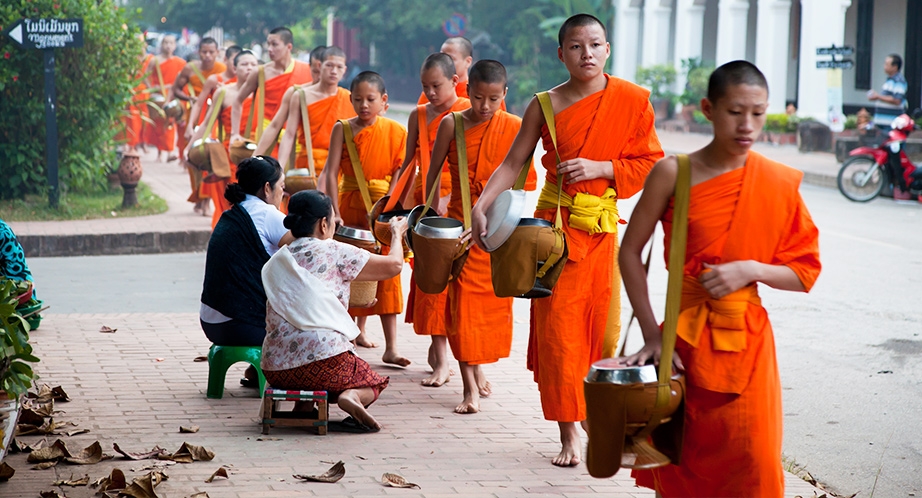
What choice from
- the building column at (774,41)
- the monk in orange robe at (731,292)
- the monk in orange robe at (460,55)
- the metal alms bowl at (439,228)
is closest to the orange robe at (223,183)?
the monk in orange robe at (460,55)

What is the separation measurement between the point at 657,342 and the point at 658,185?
44 centimetres

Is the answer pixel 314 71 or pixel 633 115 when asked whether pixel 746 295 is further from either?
pixel 314 71

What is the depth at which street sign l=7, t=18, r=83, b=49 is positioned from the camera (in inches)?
462

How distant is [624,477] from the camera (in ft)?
15.2

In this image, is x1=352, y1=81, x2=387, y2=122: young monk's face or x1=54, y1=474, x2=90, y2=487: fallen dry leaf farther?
x1=352, y1=81, x2=387, y2=122: young monk's face

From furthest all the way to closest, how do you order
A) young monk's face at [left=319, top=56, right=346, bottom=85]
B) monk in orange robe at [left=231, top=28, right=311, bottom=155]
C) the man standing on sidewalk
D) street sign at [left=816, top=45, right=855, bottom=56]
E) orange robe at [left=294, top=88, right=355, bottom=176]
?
street sign at [left=816, top=45, right=855, bottom=56] → the man standing on sidewalk → monk in orange robe at [left=231, top=28, right=311, bottom=155] → orange robe at [left=294, top=88, right=355, bottom=176] → young monk's face at [left=319, top=56, right=346, bottom=85]

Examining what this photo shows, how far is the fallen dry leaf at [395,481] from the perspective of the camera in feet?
14.3

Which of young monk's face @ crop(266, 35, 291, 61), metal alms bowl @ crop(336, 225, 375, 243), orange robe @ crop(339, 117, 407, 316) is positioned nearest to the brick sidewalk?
orange robe @ crop(339, 117, 407, 316)

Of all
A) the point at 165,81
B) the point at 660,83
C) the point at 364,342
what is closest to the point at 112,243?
the point at 364,342

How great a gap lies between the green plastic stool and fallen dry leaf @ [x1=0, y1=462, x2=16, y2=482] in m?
1.48

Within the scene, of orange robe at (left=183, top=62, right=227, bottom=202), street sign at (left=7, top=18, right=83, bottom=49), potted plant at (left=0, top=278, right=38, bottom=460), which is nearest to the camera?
potted plant at (left=0, top=278, right=38, bottom=460)

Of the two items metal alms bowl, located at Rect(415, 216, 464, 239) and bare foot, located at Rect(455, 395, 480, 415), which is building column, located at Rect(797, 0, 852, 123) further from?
metal alms bowl, located at Rect(415, 216, 464, 239)

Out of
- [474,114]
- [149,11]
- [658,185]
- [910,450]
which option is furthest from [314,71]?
[149,11]

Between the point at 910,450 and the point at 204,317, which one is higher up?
the point at 204,317
